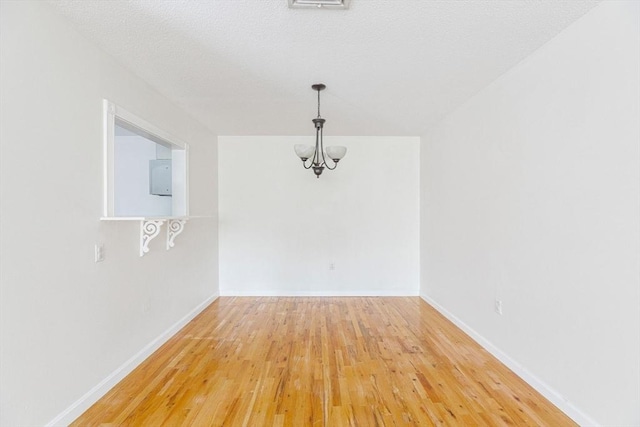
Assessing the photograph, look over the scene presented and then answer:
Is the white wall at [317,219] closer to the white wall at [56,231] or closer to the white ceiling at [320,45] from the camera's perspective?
the white ceiling at [320,45]

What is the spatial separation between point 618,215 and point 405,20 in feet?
5.31

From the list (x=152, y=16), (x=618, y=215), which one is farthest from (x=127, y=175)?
(x=618, y=215)

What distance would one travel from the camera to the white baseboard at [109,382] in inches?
75.8

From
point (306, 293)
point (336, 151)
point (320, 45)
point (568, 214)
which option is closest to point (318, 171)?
point (336, 151)

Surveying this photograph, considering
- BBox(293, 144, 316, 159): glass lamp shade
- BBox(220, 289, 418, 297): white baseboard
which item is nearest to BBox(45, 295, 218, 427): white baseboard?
BBox(220, 289, 418, 297): white baseboard

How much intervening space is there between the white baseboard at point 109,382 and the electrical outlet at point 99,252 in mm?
869

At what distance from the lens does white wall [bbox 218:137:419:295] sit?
4.89 metres

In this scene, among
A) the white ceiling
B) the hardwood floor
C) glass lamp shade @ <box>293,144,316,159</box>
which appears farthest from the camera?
glass lamp shade @ <box>293,144,316,159</box>

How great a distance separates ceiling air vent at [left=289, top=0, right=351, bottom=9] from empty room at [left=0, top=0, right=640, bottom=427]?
12mm

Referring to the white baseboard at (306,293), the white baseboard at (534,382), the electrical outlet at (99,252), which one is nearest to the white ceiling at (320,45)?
the electrical outlet at (99,252)

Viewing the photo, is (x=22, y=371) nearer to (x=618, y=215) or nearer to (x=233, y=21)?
(x=233, y=21)

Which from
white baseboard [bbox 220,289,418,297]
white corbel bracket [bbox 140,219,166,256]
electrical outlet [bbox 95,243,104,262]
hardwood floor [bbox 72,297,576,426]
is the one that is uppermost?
white corbel bracket [bbox 140,219,166,256]

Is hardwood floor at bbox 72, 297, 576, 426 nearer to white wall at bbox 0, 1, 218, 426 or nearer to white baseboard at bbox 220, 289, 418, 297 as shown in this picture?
white wall at bbox 0, 1, 218, 426

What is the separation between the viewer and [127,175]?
15.1 ft
